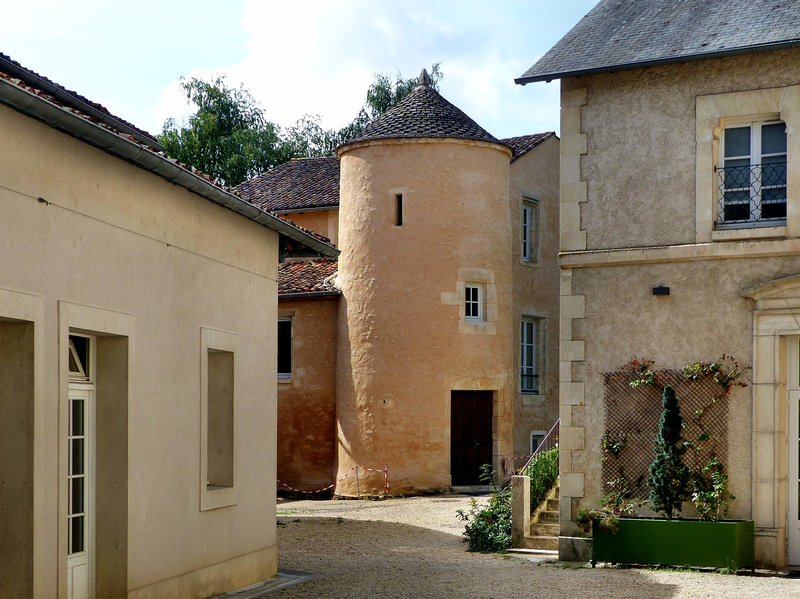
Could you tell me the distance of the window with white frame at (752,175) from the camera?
1100 cm

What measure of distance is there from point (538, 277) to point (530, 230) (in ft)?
3.26

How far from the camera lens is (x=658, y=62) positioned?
11.2 metres

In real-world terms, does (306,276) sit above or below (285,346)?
above

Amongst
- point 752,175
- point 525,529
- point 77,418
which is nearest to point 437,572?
point 525,529

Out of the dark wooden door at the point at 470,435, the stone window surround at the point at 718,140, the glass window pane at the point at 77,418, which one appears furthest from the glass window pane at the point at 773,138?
the dark wooden door at the point at 470,435

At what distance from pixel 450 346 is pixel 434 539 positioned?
6488 mm

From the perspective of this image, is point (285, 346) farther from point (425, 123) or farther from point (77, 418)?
point (77, 418)

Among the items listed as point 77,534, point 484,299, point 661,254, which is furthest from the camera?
point 484,299

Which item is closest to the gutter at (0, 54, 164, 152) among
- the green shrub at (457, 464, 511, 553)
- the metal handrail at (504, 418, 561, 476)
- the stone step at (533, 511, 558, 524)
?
the green shrub at (457, 464, 511, 553)

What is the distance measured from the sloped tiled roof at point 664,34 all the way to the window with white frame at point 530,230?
10.2 meters

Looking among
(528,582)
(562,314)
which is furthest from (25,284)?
(562,314)

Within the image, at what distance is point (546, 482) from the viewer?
1456 cm

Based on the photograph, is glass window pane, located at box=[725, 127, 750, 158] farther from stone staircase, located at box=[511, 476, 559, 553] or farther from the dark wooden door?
the dark wooden door

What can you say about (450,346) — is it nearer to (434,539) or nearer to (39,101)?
(434,539)
